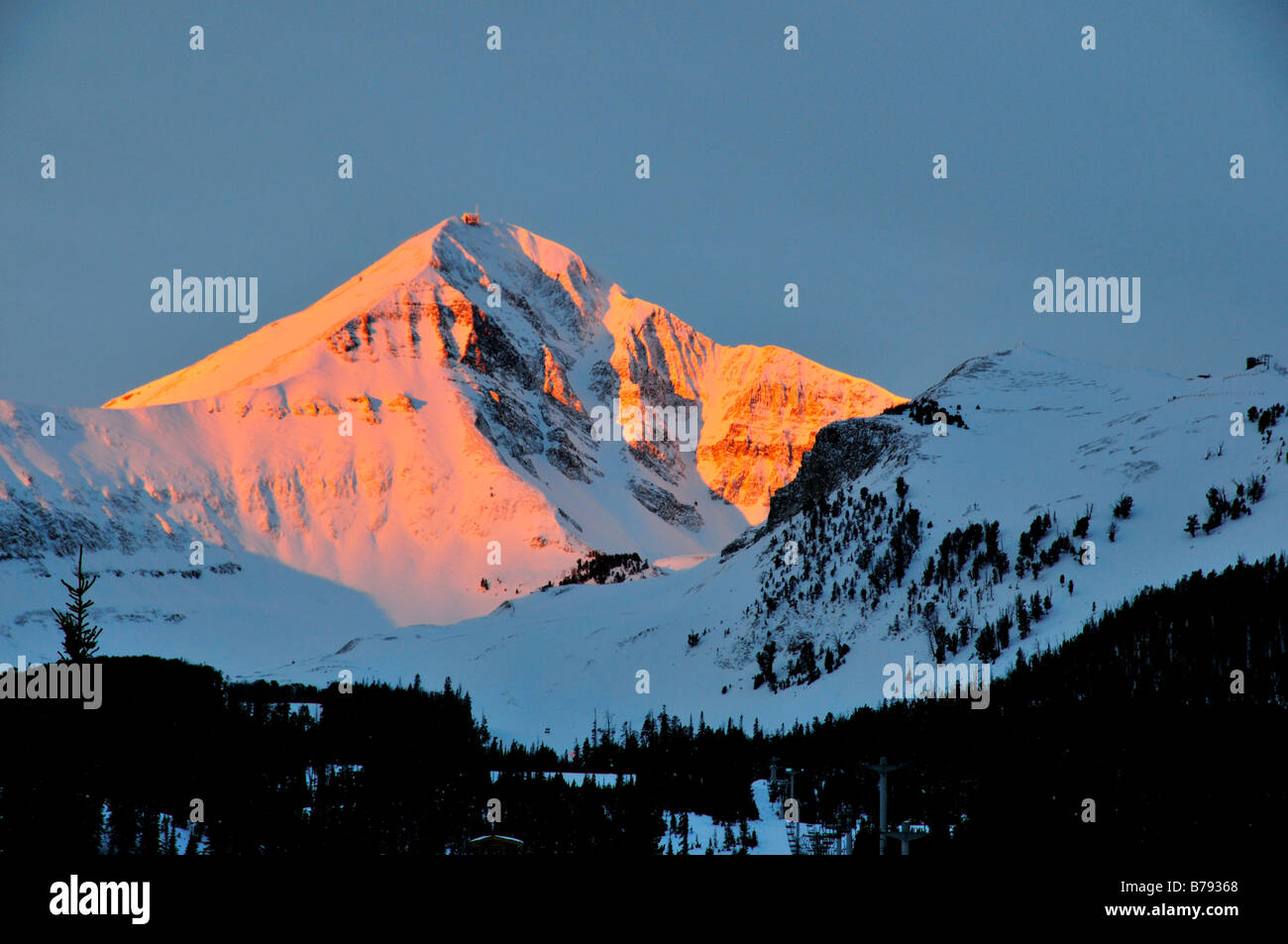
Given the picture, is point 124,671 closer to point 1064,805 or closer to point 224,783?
point 224,783

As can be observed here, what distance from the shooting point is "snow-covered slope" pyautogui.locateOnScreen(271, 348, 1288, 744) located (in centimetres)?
14188

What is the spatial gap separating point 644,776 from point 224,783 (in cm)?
3935

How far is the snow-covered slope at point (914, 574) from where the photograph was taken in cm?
14188
